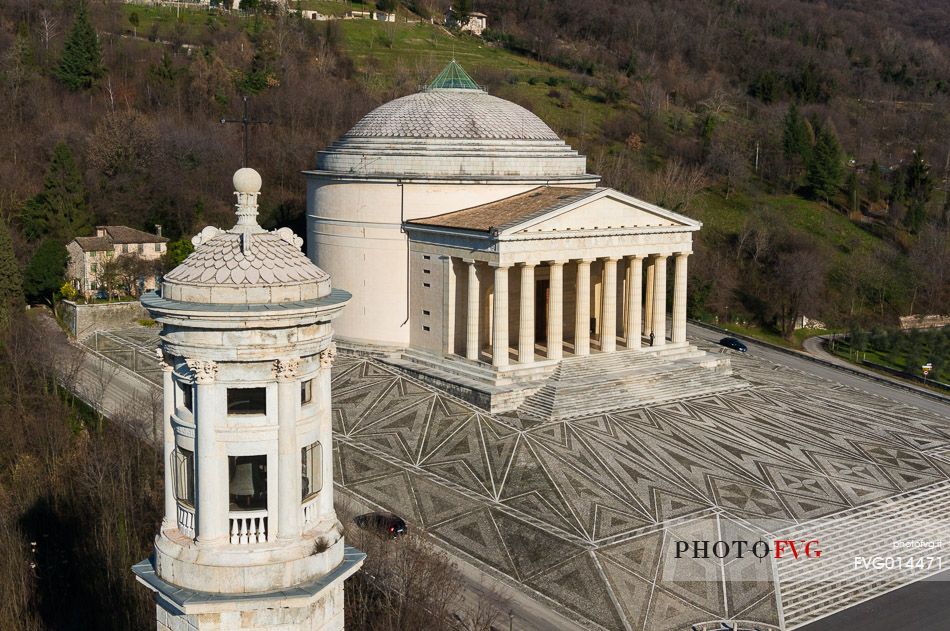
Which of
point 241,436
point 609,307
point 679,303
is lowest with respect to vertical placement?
point 679,303

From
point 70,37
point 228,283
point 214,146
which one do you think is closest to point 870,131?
point 214,146

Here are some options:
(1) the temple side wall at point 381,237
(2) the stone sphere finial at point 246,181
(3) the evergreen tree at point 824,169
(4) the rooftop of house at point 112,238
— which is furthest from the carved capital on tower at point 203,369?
(3) the evergreen tree at point 824,169

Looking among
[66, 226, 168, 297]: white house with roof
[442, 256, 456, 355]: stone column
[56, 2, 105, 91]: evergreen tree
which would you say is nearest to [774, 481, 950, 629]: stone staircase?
[442, 256, 456, 355]: stone column

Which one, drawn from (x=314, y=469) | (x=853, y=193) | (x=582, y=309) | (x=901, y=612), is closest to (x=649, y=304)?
(x=582, y=309)

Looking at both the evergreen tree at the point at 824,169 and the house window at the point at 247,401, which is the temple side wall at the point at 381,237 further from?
the evergreen tree at the point at 824,169

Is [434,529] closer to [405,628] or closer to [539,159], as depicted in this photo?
[405,628]

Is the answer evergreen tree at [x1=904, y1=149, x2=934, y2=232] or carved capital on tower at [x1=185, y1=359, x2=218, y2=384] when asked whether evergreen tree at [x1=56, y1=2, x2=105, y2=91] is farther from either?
carved capital on tower at [x1=185, y1=359, x2=218, y2=384]

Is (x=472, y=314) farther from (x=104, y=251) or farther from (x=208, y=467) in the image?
(x=208, y=467)
